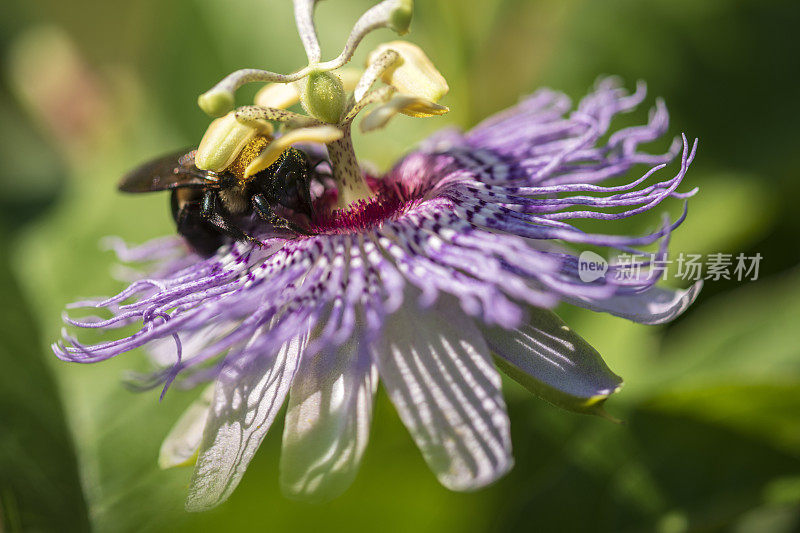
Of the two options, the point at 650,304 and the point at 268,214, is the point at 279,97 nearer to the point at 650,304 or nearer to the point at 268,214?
the point at 268,214

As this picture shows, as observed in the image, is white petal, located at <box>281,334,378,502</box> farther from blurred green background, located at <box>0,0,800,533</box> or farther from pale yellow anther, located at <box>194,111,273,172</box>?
pale yellow anther, located at <box>194,111,273,172</box>

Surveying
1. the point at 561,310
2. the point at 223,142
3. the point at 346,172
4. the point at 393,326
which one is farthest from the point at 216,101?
the point at 561,310

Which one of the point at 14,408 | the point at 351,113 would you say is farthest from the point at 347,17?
the point at 14,408

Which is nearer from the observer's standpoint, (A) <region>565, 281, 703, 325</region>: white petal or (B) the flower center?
(A) <region>565, 281, 703, 325</region>: white petal

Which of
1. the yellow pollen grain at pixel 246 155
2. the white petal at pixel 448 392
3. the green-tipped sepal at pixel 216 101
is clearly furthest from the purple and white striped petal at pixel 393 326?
the green-tipped sepal at pixel 216 101

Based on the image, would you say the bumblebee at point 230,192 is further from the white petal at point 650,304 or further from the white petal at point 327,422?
the white petal at point 650,304

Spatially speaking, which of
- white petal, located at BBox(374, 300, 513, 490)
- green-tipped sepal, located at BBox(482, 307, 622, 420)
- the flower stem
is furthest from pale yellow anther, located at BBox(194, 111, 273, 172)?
green-tipped sepal, located at BBox(482, 307, 622, 420)
